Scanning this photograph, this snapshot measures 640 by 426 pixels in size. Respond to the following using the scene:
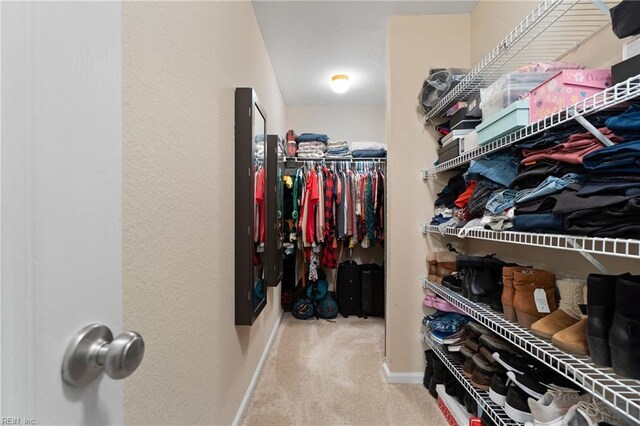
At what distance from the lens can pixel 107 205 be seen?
38cm

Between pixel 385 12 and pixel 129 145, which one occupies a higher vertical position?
pixel 385 12

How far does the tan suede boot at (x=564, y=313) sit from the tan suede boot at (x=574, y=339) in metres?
0.06

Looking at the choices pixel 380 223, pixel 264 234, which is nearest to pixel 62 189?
pixel 264 234

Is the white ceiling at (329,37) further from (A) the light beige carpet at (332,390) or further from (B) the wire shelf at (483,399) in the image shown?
(A) the light beige carpet at (332,390)

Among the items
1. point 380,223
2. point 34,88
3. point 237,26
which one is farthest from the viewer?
point 380,223

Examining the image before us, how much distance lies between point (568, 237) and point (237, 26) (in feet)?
5.74

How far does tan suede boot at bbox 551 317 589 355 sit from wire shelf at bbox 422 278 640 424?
0.7 inches

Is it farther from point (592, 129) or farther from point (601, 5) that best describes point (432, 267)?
point (601, 5)

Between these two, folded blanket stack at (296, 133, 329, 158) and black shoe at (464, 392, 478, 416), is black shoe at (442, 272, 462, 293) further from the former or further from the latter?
folded blanket stack at (296, 133, 329, 158)

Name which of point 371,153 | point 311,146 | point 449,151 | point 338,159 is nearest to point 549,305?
point 449,151

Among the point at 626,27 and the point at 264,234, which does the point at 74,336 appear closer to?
the point at 626,27

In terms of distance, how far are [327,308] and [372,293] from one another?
53cm

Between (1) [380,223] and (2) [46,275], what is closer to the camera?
(2) [46,275]

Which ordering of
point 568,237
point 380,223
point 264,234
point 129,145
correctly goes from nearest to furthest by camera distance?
point 129,145
point 568,237
point 264,234
point 380,223
